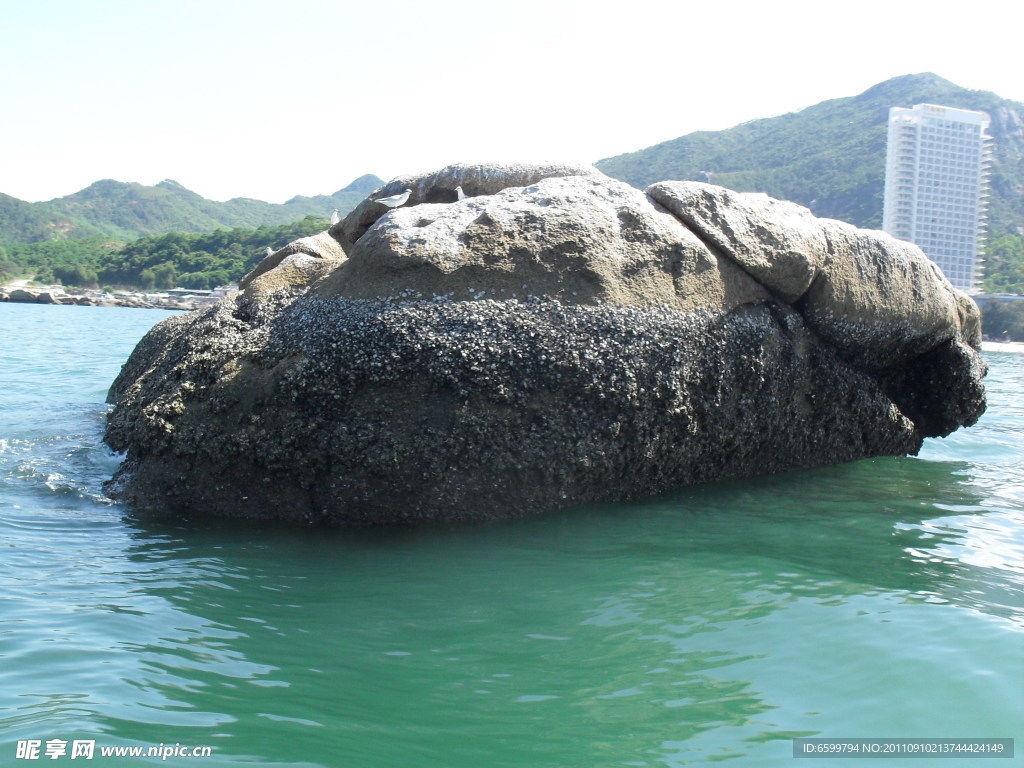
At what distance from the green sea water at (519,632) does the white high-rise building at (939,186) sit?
6977cm

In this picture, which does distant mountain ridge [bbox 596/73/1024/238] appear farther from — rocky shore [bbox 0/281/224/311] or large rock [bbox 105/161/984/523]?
large rock [bbox 105/161/984/523]

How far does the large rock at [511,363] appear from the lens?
4.85 meters

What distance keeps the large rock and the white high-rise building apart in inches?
2682

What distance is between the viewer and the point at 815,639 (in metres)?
3.44

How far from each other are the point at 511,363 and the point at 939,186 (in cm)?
7431

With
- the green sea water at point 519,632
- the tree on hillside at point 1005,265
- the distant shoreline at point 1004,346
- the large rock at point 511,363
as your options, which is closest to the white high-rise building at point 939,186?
the tree on hillside at point 1005,265

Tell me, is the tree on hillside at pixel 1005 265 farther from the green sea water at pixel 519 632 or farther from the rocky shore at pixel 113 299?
the green sea water at pixel 519 632

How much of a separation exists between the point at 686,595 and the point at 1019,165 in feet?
395

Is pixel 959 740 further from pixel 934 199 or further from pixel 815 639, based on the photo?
pixel 934 199

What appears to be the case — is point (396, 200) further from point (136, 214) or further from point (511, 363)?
point (136, 214)

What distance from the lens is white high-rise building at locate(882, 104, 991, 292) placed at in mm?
67688

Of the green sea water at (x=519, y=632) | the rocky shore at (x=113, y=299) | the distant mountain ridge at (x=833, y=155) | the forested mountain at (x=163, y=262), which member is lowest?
the green sea water at (x=519, y=632)

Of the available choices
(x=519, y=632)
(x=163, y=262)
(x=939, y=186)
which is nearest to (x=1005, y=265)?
(x=939, y=186)

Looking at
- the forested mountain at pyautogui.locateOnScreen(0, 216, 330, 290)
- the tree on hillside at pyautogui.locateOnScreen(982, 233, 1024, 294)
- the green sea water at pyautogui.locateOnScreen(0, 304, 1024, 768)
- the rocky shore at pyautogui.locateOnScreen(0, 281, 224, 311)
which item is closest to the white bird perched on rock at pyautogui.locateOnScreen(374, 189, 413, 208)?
the green sea water at pyautogui.locateOnScreen(0, 304, 1024, 768)
